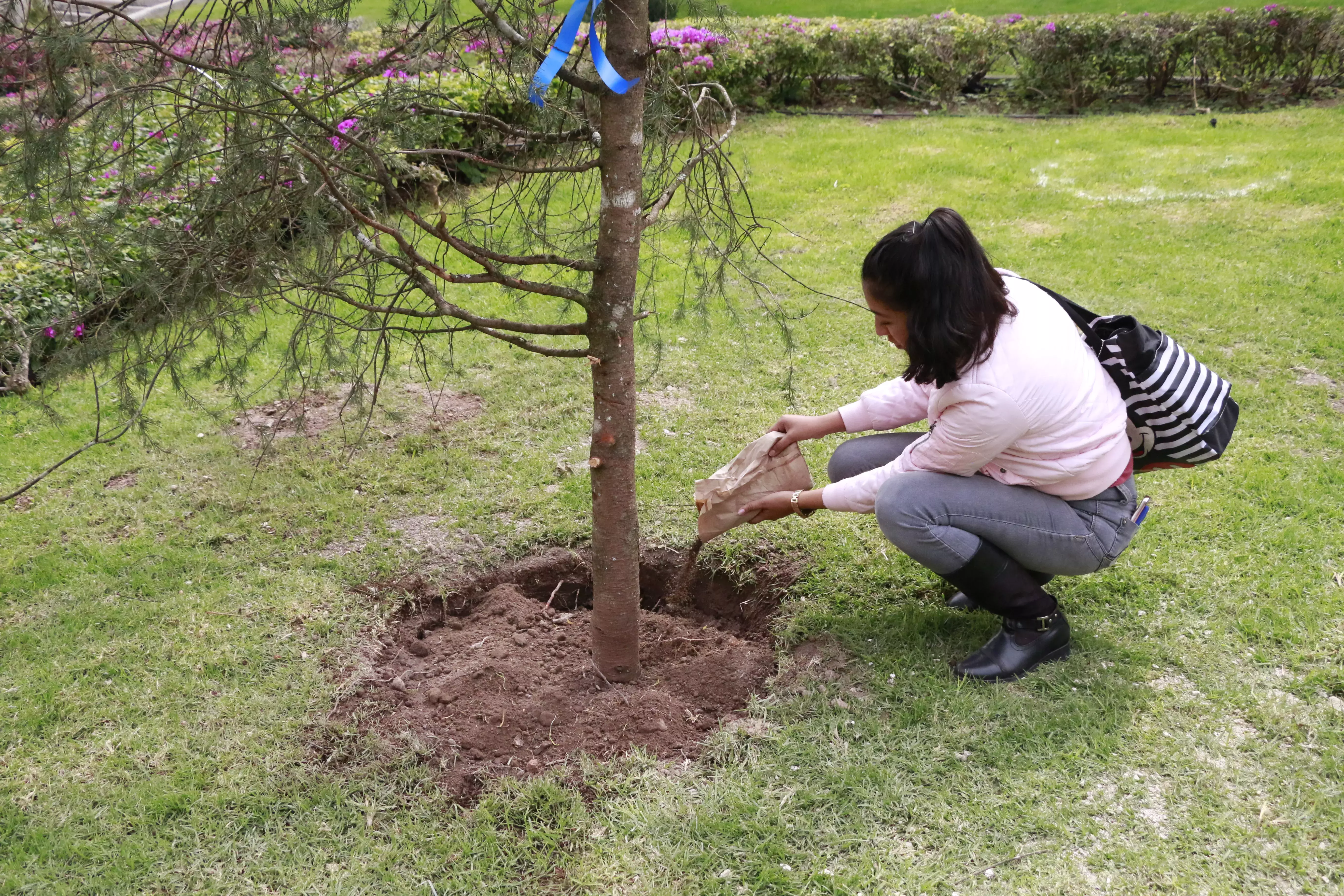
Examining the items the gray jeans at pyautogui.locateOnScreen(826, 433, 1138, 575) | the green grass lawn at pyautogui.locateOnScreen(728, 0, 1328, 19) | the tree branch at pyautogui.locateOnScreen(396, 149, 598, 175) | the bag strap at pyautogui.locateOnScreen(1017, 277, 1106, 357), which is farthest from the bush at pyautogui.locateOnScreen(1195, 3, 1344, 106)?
the tree branch at pyautogui.locateOnScreen(396, 149, 598, 175)

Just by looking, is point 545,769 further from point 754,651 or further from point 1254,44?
point 1254,44

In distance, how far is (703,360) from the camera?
192 inches

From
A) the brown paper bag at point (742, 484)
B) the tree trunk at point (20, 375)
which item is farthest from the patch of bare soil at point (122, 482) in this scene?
the brown paper bag at point (742, 484)

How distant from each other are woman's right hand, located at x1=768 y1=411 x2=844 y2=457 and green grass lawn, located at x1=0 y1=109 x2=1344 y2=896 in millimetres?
559

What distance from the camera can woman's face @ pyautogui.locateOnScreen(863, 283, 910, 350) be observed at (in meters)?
2.38

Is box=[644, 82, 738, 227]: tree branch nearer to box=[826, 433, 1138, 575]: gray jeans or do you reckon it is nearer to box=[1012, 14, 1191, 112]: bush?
box=[826, 433, 1138, 575]: gray jeans

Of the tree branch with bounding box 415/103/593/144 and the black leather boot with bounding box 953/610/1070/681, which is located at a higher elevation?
the tree branch with bounding box 415/103/593/144

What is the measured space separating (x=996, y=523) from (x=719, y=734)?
0.91 meters

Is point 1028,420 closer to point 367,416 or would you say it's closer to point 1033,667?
point 1033,667

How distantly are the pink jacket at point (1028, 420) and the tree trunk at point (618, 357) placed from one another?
22.2 inches

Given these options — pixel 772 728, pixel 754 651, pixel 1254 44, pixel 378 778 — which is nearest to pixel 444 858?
pixel 378 778

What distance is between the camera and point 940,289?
7.48 feet

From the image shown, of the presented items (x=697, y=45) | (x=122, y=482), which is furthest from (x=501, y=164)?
(x=697, y=45)

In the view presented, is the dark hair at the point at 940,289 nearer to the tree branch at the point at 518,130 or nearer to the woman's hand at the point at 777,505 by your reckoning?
the woman's hand at the point at 777,505
